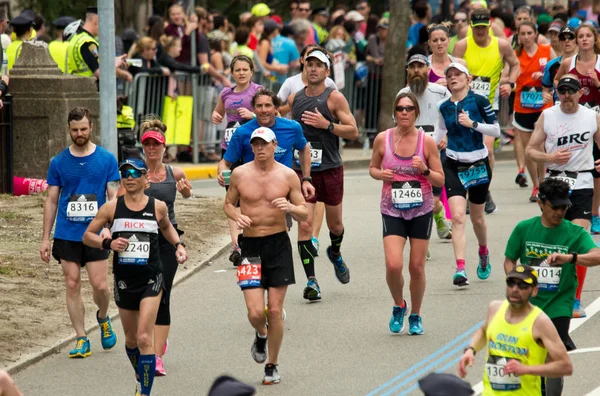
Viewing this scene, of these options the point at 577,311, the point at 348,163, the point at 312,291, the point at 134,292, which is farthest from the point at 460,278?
the point at 348,163

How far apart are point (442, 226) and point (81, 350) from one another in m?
5.36

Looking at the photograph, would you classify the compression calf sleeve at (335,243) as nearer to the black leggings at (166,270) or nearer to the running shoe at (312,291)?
the running shoe at (312,291)

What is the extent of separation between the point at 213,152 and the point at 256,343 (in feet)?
38.9

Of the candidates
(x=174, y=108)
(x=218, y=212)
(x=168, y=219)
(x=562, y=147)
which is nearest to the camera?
(x=168, y=219)

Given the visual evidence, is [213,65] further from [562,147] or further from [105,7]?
[562,147]

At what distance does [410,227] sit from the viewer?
431 inches

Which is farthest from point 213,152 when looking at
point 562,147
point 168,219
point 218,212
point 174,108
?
point 168,219

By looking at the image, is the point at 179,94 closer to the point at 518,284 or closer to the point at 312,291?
the point at 312,291

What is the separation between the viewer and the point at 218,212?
1667 cm

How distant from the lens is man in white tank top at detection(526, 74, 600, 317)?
37.1ft

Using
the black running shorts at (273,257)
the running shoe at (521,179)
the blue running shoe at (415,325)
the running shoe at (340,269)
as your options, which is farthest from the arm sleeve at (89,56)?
the black running shorts at (273,257)

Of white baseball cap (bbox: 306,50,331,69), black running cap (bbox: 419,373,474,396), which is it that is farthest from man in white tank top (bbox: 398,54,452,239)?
black running cap (bbox: 419,373,474,396)

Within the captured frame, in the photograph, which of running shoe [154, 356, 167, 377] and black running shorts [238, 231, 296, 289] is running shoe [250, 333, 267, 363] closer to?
black running shorts [238, 231, 296, 289]

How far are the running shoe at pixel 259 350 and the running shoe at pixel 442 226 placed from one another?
200 inches
